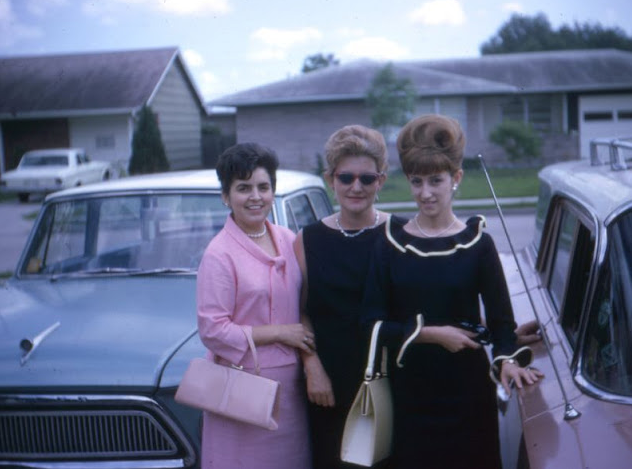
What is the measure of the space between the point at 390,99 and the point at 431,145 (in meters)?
19.6

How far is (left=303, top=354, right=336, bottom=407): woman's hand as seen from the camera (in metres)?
2.50

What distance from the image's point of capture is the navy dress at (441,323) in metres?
2.30

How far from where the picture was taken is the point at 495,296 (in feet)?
7.61

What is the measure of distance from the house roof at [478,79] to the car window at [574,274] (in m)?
20.4

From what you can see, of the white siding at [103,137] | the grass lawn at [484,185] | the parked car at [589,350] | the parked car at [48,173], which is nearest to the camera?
the parked car at [589,350]

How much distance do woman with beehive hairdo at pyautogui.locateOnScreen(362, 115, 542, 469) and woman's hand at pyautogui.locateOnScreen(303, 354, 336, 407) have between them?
26cm

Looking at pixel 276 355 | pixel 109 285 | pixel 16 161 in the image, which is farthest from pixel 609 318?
pixel 16 161

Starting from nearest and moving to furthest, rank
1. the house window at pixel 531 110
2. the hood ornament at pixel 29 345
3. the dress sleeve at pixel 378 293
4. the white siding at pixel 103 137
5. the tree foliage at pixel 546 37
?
the dress sleeve at pixel 378 293
the hood ornament at pixel 29 345
the house window at pixel 531 110
the white siding at pixel 103 137
the tree foliage at pixel 546 37

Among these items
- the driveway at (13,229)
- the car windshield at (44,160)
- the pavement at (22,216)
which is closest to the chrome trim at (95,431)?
the pavement at (22,216)

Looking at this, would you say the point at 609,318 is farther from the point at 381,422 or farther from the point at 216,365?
the point at 216,365

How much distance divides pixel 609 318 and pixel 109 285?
2.63 meters

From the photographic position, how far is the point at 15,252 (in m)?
12.7

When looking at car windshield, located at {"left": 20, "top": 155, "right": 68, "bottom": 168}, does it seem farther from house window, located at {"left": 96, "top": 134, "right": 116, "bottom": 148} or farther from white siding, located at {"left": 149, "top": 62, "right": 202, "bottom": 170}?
white siding, located at {"left": 149, "top": 62, "right": 202, "bottom": 170}

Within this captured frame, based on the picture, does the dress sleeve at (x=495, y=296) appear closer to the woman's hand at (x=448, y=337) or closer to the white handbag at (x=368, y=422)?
the woman's hand at (x=448, y=337)
